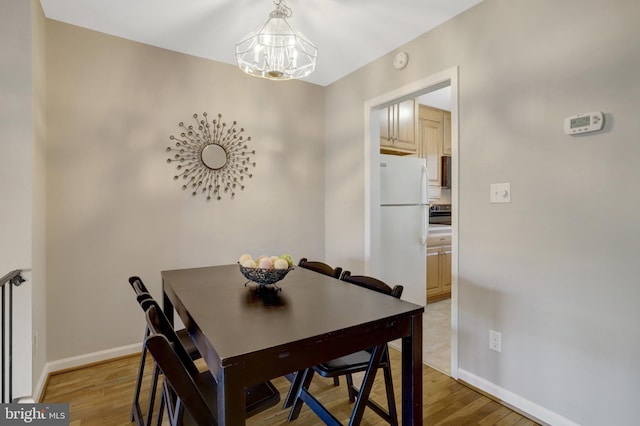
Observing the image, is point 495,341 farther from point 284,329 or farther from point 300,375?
point 284,329

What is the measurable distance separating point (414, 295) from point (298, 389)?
2.03 metres

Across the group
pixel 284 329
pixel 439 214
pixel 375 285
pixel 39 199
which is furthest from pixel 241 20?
pixel 439 214

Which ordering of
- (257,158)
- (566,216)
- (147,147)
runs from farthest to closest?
(257,158) < (147,147) < (566,216)

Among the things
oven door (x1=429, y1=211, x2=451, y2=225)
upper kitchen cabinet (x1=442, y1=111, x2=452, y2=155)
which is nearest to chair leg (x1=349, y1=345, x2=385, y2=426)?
oven door (x1=429, y1=211, x2=451, y2=225)

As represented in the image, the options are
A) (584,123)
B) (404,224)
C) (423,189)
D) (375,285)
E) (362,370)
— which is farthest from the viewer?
(423,189)

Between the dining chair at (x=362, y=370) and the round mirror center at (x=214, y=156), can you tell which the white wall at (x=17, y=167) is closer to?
the round mirror center at (x=214, y=156)

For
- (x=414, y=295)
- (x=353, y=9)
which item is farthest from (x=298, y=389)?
(x=353, y=9)

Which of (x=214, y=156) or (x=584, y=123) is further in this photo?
(x=214, y=156)

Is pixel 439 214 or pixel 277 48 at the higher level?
pixel 277 48

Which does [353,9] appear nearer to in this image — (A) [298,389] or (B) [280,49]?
(B) [280,49]

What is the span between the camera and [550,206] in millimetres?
1800

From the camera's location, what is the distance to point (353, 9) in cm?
226

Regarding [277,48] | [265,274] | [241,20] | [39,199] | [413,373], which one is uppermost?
[241,20]

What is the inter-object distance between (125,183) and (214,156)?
30.6 inches
